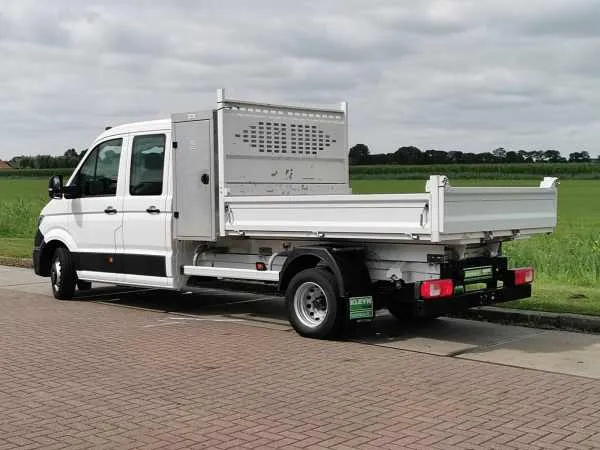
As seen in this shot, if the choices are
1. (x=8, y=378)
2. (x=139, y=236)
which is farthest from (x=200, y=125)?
(x=8, y=378)

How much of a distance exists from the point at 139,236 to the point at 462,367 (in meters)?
5.10

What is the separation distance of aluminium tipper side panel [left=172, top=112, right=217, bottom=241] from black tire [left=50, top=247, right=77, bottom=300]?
264cm

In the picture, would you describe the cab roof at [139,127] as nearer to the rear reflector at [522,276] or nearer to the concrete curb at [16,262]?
the rear reflector at [522,276]

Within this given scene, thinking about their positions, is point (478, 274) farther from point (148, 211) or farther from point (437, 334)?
point (148, 211)

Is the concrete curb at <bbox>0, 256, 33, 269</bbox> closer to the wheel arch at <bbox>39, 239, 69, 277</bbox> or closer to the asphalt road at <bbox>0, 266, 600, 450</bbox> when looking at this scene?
the wheel arch at <bbox>39, 239, 69, 277</bbox>

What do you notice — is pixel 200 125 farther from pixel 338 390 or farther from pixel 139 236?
pixel 338 390

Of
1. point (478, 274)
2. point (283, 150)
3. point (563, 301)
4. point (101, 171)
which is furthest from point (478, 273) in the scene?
point (101, 171)

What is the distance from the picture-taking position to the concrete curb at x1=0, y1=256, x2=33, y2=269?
17.1 m

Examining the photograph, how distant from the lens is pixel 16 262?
17500mm

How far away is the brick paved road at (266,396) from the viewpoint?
5320 millimetres

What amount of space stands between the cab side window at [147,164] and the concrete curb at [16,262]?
7.26 meters

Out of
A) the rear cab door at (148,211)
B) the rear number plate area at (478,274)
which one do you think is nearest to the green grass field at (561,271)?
the rear number plate area at (478,274)

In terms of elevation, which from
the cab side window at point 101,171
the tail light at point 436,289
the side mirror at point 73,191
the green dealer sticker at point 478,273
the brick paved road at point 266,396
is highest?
the cab side window at point 101,171

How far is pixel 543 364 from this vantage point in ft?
24.9
